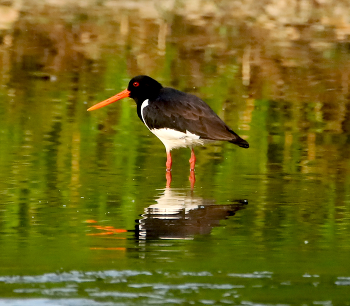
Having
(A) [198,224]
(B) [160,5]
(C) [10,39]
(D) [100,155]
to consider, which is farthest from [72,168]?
(B) [160,5]

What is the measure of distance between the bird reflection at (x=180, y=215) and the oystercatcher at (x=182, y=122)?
3.84ft

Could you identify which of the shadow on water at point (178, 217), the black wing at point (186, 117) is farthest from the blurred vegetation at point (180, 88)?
the black wing at point (186, 117)

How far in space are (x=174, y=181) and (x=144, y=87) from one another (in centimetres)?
195

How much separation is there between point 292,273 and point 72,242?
1671 millimetres

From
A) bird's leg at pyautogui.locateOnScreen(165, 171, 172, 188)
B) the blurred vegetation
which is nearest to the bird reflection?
the blurred vegetation

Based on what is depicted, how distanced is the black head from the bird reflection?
2.34m

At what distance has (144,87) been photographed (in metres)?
10.7

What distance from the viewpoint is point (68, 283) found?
539 cm

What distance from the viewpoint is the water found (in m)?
5.49

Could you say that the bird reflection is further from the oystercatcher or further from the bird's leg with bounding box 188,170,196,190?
the oystercatcher

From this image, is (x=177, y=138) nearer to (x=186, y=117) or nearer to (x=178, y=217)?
(x=186, y=117)

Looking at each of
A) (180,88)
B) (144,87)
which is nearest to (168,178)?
(144,87)

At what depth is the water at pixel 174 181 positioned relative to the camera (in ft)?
18.0

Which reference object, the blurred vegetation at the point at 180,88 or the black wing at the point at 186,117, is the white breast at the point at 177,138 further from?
the blurred vegetation at the point at 180,88
